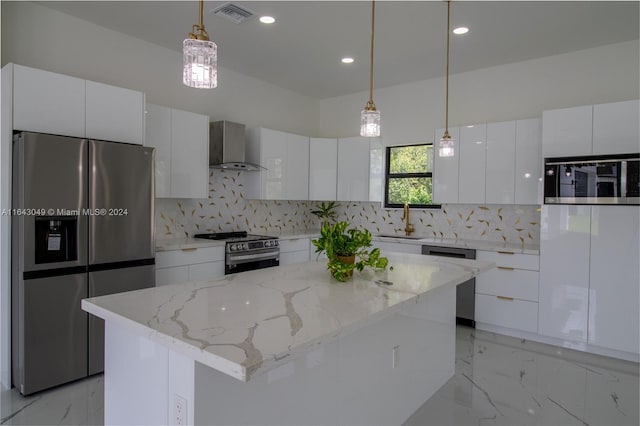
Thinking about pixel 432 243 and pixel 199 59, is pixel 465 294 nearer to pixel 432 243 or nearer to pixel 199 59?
pixel 432 243

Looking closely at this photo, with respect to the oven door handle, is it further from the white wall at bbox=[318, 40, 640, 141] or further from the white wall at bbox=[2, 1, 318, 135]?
the white wall at bbox=[318, 40, 640, 141]

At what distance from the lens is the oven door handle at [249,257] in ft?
13.2

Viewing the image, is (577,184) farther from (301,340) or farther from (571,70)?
(301,340)

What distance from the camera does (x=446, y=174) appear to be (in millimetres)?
4621

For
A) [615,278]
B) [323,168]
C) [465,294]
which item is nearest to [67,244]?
[323,168]

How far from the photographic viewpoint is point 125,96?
3242mm

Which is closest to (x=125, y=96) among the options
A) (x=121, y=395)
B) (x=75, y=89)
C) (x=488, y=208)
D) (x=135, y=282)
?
(x=75, y=89)

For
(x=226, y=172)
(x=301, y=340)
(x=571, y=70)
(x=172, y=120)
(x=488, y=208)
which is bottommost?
(x=301, y=340)

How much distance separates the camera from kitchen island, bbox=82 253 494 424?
126 cm

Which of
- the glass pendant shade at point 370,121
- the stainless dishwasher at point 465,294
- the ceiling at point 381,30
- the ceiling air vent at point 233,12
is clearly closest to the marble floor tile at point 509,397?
the stainless dishwasher at point 465,294

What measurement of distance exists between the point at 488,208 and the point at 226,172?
3.10 m

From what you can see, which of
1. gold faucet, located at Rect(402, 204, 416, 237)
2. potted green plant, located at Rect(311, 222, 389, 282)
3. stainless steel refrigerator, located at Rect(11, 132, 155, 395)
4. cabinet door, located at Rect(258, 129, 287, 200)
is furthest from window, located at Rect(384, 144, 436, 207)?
stainless steel refrigerator, located at Rect(11, 132, 155, 395)

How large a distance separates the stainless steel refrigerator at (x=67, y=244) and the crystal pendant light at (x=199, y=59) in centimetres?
173

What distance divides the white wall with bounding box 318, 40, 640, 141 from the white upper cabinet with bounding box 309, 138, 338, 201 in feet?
1.78
